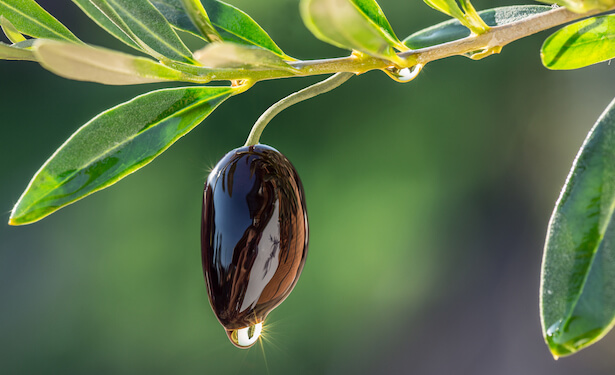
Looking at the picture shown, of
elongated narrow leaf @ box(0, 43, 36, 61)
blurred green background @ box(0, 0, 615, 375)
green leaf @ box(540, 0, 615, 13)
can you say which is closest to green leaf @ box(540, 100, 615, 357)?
green leaf @ box(540, 0, 615, 13)

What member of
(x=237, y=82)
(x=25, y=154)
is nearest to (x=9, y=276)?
(x=25, y=154)

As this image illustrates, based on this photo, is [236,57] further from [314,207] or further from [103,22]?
[314,207]

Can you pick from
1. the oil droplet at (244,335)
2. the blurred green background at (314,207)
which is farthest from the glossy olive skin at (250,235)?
the blurred green background at (314,207)

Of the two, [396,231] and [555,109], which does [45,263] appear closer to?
[396,231]

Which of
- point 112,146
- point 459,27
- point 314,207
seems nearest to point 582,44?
point 459,27

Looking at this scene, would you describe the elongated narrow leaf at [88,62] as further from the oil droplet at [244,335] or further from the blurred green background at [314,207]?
the blurred green background at [314,207]

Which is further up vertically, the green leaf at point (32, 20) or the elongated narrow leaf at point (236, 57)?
the green leaf at point (32, 20)
